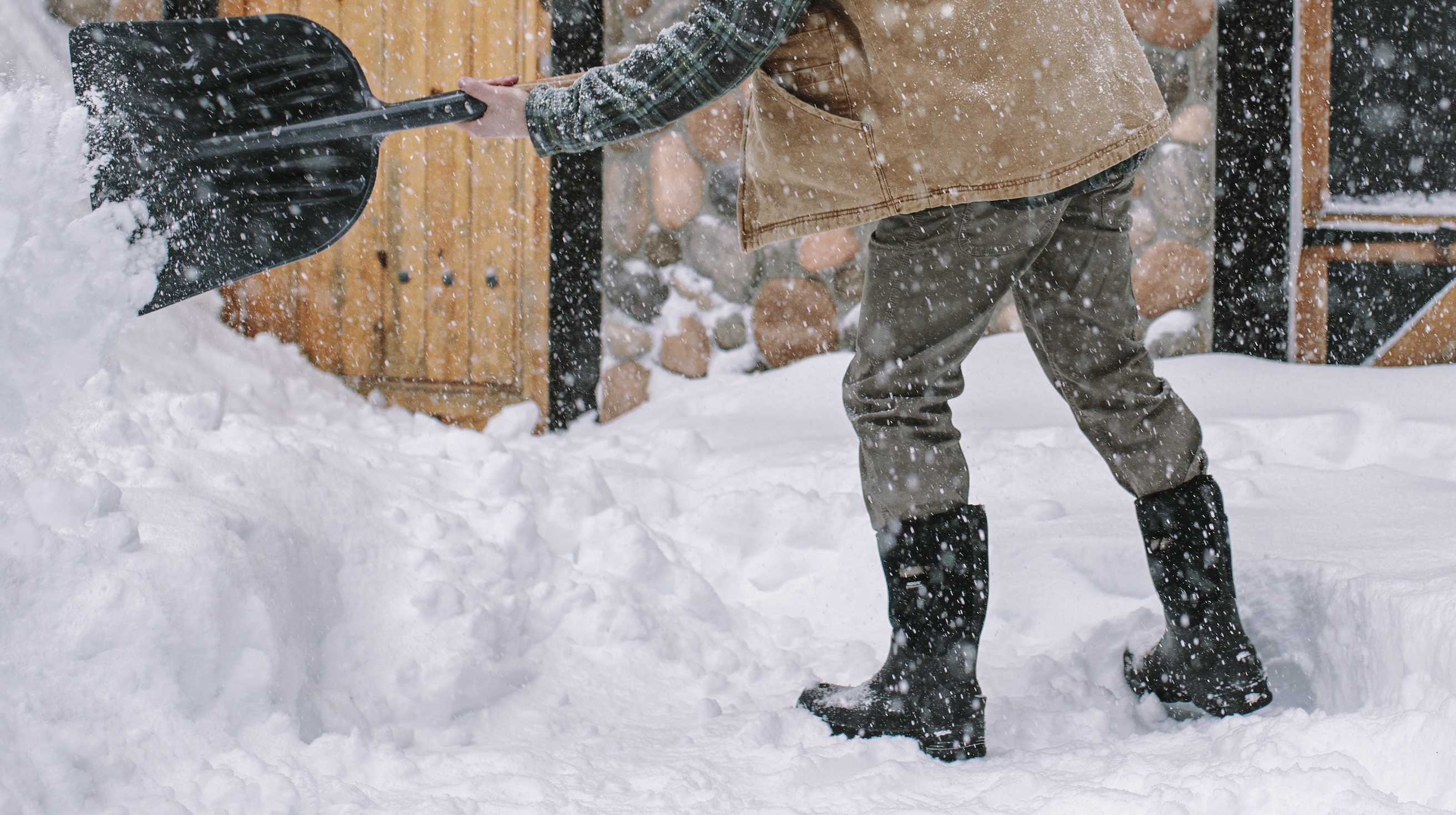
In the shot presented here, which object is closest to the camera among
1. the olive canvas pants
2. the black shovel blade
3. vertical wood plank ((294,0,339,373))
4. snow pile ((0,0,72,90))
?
the olive canvas pants

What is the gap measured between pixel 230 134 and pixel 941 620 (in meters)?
1.37

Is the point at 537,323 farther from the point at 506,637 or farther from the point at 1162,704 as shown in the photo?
the point at 1162,704

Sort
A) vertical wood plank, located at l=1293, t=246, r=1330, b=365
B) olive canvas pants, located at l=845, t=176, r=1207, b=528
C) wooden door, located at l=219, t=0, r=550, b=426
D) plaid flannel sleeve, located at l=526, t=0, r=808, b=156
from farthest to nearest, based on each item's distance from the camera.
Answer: wooden door, located at l=219, t=0, r=550, b=426
vertical wood plank, located at l=1293, t=246, r=1330, b=365
olive canvas pants, located at l=845, t=176, r=1207, b=528
plaid flannel sleeve, located at l=526, t=0, r=808, b=156

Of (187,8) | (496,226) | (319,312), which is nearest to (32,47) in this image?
(187,8)

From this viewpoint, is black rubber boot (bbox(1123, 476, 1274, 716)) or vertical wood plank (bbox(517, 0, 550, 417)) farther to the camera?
vertical wood plank (bbox(517, 0, 550, 417))

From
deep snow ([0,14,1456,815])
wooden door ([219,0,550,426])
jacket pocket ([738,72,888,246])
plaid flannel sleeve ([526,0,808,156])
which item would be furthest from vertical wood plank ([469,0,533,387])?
jacket pocket ([738,72,888,246])

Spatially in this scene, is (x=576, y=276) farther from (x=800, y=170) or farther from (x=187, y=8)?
(x=800, y=170)

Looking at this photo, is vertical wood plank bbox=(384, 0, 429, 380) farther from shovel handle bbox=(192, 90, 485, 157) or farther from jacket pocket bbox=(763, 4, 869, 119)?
jacket pocket bbox=(763, 4, 869, 119)

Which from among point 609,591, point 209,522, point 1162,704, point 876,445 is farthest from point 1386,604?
point 209,522

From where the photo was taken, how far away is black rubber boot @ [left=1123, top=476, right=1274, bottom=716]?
1482 millimetres

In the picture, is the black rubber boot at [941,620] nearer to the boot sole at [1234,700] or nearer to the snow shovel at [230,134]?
the boot sole at [1234,700]

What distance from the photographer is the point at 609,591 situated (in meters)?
1.99

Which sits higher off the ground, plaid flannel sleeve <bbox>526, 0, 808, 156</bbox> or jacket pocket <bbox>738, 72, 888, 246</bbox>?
plaid flannel sleeve <bbox>526, 0, 808, 156</bbox>

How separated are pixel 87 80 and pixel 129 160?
169 mm
